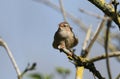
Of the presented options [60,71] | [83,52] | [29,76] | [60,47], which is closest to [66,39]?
[60,47]

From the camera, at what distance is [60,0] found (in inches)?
98.1

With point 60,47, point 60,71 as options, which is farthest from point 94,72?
point 60,71

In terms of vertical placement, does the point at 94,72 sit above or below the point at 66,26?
below

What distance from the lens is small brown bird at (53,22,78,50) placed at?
1.47 metres

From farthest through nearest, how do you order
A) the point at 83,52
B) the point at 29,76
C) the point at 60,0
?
the point at 29,76 → the point at 60,0 → the point at 83,52

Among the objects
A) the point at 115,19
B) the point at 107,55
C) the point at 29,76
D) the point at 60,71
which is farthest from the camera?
the point at 60,71

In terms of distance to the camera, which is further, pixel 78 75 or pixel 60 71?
pixel 60 71

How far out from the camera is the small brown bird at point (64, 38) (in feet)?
4.81

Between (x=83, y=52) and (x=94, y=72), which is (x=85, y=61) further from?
(x=83, y=52)

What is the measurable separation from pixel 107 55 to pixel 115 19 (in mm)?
191

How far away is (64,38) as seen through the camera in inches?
58.6

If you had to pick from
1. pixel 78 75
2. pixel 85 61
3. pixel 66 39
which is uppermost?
pixel 66 39

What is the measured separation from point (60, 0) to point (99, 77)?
3.54ft

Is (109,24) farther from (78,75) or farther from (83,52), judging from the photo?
(83,52)
